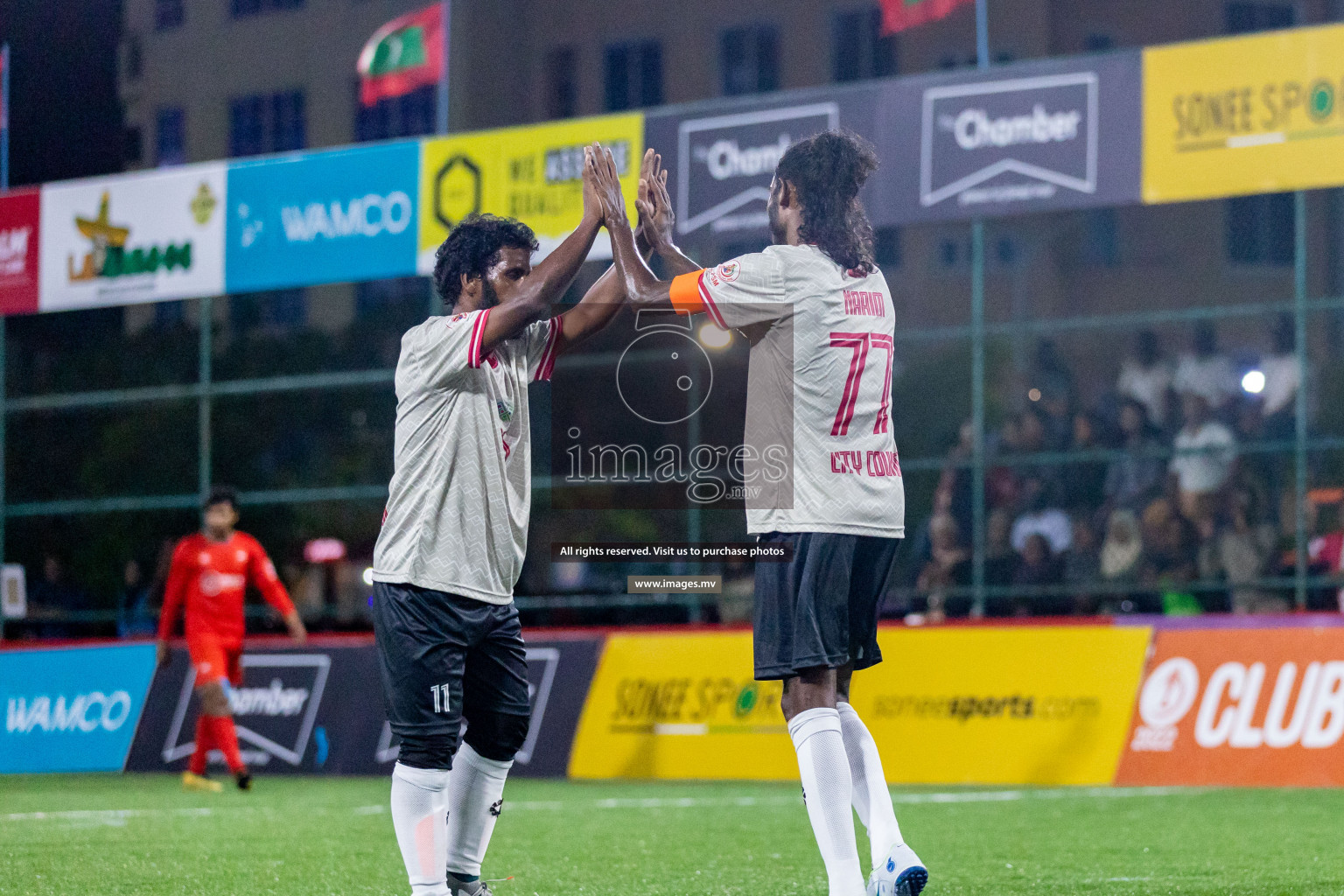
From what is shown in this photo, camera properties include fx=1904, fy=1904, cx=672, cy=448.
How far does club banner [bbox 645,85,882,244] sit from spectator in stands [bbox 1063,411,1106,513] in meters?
3.20

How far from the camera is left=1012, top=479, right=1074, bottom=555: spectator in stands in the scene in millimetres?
16047

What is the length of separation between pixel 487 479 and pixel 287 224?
11.3 metres

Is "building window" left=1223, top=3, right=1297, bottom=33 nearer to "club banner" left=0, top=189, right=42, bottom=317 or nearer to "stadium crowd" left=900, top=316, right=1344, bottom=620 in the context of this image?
"stadium crowd" left=900, top=316, right=1344, bottom=620

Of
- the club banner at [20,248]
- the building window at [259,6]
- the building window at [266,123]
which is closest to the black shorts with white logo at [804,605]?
the club banner at [20,248]

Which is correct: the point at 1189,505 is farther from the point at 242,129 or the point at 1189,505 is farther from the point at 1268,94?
the point at 242,129

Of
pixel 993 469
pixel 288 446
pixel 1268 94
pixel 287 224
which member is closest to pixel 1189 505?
pixel 993 469

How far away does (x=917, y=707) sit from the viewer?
1307 cm

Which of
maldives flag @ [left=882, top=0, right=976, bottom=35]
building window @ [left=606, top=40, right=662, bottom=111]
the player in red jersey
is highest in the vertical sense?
building window @ [left=606, top=40, right=662, bottom=111]

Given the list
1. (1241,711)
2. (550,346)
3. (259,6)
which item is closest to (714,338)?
(1241,711)

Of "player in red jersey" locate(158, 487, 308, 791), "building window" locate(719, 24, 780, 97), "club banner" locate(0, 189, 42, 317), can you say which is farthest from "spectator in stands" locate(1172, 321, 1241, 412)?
"building window" locate(719, 24, 780, 97)

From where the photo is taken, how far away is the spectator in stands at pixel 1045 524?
1605cm

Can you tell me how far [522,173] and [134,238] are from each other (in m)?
4.15

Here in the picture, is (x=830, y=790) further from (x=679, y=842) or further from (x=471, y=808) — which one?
(x=679, y=842)

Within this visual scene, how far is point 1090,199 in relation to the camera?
44.0 feet
